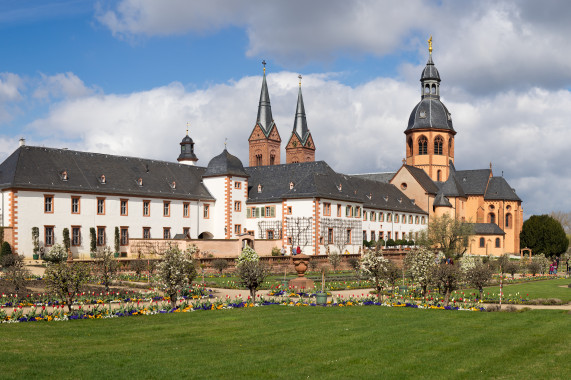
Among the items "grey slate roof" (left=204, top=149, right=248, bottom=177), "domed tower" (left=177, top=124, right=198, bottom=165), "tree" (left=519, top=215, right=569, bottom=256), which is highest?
"domed tower" (left=177, top=124, right=198, bottom=165)

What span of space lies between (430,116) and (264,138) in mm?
27853

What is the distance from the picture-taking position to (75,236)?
174 ft

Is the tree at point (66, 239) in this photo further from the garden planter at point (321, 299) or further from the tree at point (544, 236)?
the tree at point (544, 236)

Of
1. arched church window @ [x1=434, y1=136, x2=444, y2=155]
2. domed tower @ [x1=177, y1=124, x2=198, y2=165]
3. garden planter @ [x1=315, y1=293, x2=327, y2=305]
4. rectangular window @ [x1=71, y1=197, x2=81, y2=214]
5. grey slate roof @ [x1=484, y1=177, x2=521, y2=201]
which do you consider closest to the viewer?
garden planter @ [x1=315, y1=293, x2=327, y2=305]

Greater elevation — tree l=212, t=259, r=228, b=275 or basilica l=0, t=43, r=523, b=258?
basilica l=0, t=43, r=523, b=258

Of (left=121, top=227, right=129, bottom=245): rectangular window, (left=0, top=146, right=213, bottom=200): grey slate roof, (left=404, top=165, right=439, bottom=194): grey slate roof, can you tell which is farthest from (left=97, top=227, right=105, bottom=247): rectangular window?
(left=404, top=165, right=439, bottom=194): grey slate roof

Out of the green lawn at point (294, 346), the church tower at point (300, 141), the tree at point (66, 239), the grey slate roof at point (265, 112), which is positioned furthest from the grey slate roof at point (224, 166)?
the green lawn at point (294, 346)

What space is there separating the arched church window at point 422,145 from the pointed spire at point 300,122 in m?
21.5

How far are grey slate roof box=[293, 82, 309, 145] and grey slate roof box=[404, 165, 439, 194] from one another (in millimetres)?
23799

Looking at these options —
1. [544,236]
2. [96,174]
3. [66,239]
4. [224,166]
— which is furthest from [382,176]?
[66,239]

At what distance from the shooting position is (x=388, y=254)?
64.4 m

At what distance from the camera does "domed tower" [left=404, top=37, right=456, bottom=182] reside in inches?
3858

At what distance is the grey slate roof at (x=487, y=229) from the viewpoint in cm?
9225

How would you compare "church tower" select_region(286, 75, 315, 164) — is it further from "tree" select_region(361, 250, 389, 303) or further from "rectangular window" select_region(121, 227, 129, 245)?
"tree" select_region(361, 250, 389, 303)
